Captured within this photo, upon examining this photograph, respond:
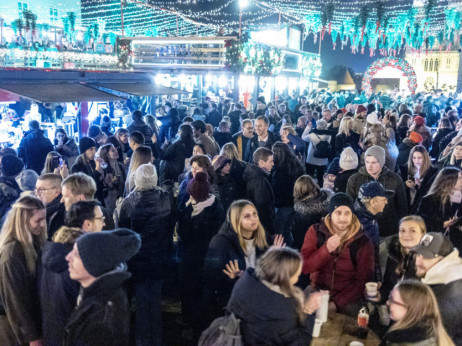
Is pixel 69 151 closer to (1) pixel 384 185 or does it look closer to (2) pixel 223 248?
(2) pixel 223 248

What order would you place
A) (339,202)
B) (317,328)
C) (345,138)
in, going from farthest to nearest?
(345,138), (339,202), (317,328)

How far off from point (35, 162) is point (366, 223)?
5.64 m

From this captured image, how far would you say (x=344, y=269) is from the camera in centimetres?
403

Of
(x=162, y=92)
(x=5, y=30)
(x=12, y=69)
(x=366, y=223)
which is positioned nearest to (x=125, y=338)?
(x=366, y=223)

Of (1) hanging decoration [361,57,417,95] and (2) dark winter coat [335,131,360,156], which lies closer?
(2) dark winter coat [335,131,360,156]

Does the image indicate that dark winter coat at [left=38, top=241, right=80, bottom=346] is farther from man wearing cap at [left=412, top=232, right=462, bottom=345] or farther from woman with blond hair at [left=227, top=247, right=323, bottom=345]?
man wearing cap at [left=412, top=232, right=462, bottom=345]

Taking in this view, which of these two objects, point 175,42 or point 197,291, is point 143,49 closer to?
point 175,42

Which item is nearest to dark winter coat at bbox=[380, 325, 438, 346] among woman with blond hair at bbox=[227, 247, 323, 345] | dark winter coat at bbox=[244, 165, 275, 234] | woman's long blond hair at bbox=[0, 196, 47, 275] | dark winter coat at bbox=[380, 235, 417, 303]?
woman with blond hair at bbox=[227, 247, 323, 345]

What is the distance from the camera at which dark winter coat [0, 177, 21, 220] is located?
4969mm

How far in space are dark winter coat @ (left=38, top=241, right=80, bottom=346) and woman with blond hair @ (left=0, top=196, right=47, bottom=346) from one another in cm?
14

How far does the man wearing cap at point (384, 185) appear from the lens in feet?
17.5

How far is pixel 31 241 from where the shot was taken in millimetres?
3459

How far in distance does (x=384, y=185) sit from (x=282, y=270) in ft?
10.5

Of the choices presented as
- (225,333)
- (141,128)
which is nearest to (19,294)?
(225,333)
